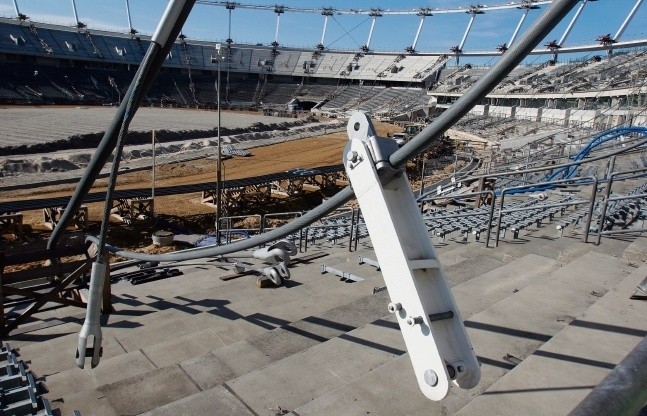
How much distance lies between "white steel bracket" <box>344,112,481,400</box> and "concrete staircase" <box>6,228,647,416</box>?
3.77 feet

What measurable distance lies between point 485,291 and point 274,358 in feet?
7.48

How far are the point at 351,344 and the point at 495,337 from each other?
1126 millimetres

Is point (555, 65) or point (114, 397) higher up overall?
point (555, 65)

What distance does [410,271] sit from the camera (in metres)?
1.60

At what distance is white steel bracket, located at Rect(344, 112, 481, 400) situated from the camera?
1.56m

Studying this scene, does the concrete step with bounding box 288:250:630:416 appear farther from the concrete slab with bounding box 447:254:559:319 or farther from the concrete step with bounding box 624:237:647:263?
the concrete step with bounding box 624:237:647:263

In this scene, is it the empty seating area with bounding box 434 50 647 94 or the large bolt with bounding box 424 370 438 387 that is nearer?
the large bolt with bounding box 424 370 438 387

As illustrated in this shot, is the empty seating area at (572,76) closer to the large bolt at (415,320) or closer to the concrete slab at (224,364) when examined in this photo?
the concrete slab at (224,364)

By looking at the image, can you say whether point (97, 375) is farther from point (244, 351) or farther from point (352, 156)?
point (352, 156)

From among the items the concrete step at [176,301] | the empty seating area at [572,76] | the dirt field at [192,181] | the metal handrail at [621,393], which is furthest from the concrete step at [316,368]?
the empty seating area at [572,76]

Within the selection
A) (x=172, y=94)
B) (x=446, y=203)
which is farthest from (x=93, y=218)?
(x=172, y=94)

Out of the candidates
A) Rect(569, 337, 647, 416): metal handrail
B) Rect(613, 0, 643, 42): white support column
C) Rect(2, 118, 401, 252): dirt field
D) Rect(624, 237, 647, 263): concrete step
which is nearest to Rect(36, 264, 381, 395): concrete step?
Rect(624, 237, 647, 263): concrete step

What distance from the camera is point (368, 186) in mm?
1726

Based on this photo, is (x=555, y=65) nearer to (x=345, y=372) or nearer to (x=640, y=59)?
(x=640, y=59)
